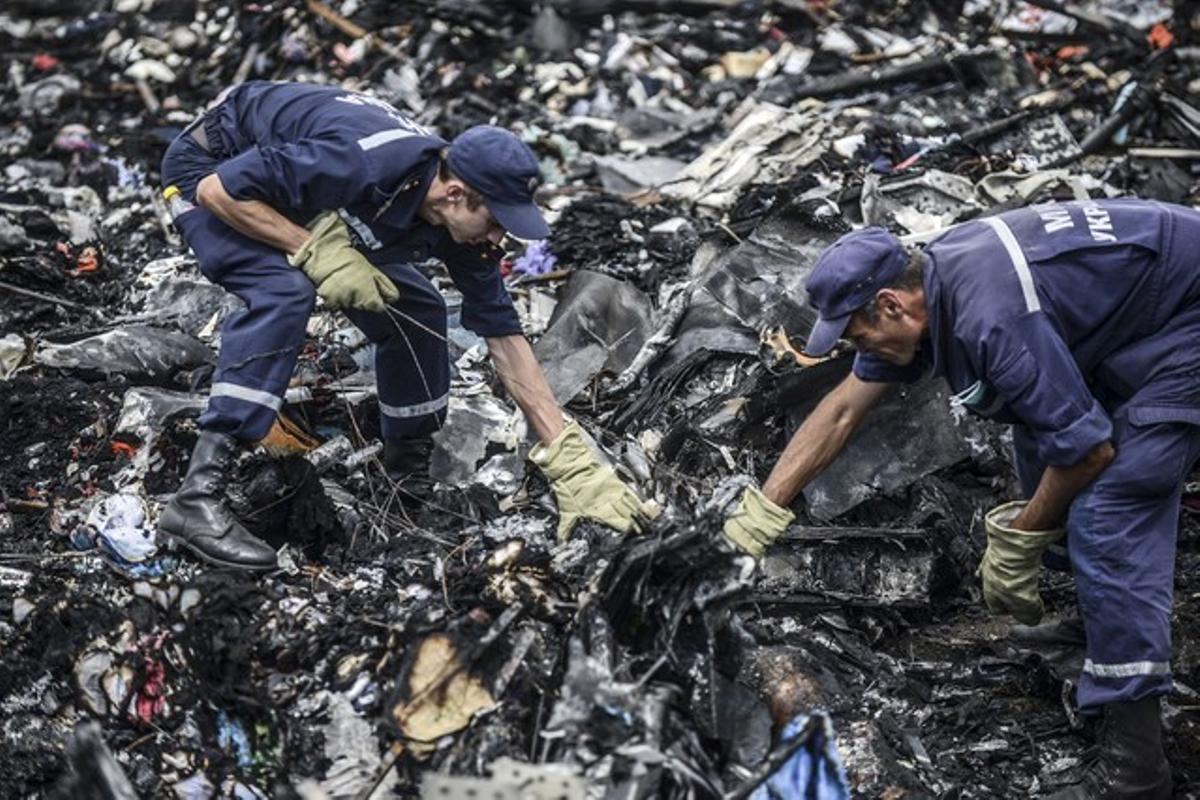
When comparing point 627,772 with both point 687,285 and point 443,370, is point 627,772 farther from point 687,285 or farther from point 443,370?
point 687,285

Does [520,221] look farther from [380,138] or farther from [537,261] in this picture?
[537,261]

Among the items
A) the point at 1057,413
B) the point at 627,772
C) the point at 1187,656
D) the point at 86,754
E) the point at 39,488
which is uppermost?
A: the point at 1057,413

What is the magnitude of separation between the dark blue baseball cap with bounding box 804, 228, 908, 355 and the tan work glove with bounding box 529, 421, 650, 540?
824mm

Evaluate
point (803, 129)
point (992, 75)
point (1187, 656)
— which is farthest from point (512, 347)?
point (992, 75)

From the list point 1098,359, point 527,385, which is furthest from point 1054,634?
point 527,385

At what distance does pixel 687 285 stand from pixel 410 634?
2.35 metres

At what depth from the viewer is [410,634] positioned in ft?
11.0

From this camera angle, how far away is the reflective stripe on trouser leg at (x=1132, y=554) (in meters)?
3.35

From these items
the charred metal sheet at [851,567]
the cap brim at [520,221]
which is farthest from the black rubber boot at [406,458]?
the charred metal sheet at [851,567]

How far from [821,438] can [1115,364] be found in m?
0.79

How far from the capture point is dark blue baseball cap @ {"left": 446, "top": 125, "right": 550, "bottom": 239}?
3678 millimetres

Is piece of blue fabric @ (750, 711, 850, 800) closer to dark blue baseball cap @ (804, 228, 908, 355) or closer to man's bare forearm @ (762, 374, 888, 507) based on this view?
man's bare forearm @ (762, 374, 888, 507)

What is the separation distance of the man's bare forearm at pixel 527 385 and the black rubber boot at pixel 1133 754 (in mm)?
1771

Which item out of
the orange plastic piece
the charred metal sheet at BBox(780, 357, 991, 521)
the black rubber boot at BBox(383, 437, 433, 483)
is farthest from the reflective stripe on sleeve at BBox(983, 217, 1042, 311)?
the orange plastic piece
